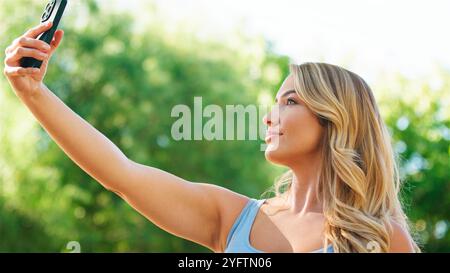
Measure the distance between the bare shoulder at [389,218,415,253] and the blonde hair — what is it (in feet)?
0.07

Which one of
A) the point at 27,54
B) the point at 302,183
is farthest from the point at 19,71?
the point at 302,183

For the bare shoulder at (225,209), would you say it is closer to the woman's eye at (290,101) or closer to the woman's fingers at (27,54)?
the woman's eye at (290,101)

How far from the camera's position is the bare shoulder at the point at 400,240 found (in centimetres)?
161

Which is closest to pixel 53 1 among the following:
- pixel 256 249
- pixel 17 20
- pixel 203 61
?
pixel 256 249

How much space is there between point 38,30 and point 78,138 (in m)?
0.27

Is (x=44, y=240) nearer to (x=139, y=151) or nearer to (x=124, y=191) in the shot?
(x=139, y=151)

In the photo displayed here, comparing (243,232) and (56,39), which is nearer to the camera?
(56,39)

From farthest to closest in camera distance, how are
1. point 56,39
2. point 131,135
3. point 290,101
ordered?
point 131,135 < point 290,101 < point 56,39

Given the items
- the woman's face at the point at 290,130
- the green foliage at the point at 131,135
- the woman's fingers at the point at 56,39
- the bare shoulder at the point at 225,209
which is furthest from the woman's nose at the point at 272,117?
the green foliage at the point at 131,135

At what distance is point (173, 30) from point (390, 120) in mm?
4742

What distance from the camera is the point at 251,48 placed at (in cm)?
1452

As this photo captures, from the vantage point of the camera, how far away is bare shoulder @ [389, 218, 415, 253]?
1606mm

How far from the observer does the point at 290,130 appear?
168 cm

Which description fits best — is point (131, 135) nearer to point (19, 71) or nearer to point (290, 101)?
point (290, 101)
